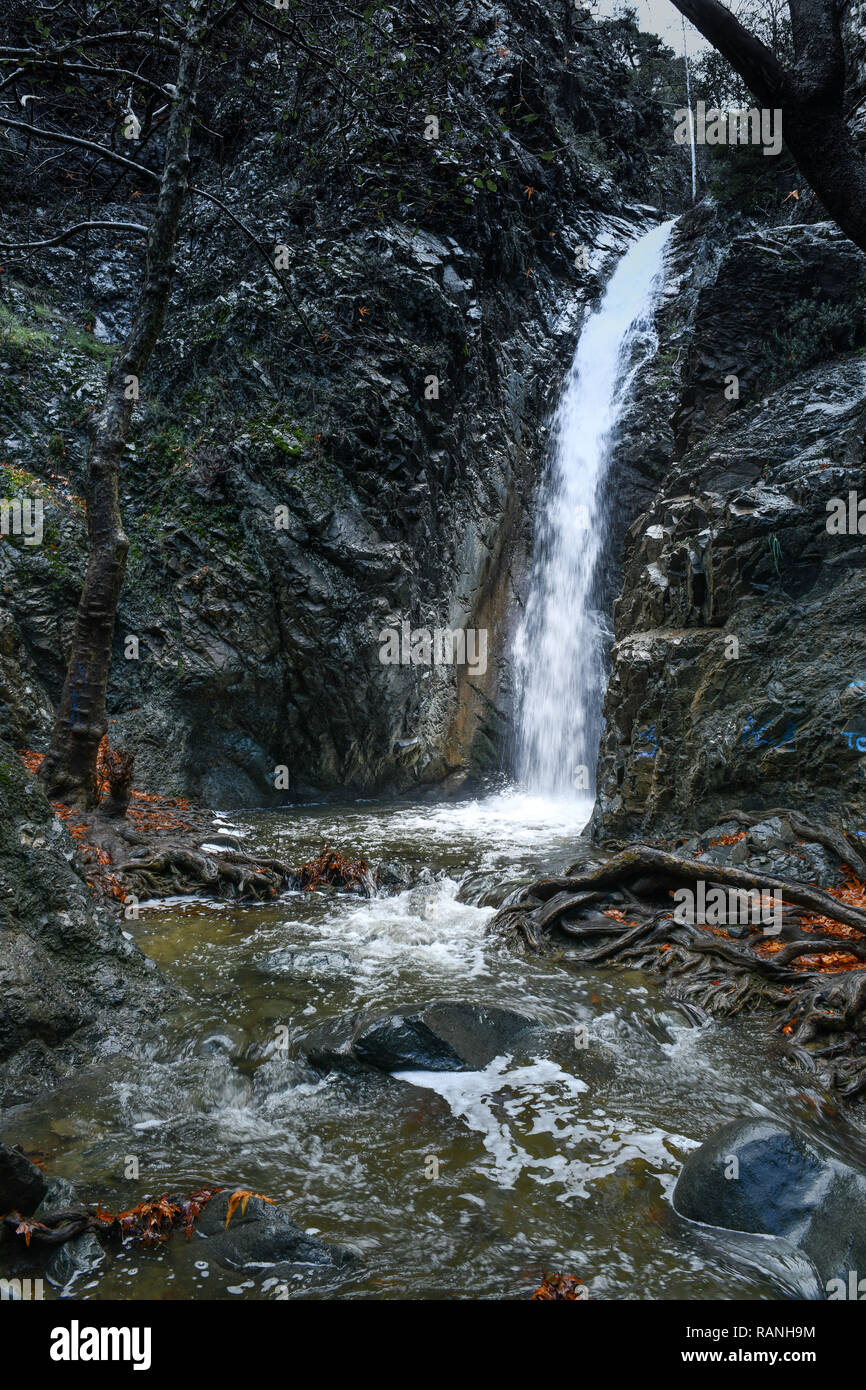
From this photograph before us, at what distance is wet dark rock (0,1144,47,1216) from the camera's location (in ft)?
8.69

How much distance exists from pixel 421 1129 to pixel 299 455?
12.4 meters

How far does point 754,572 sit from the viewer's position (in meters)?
8.98

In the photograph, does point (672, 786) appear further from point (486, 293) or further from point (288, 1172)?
point (486, 293)

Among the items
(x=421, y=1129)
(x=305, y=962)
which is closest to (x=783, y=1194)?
(x=421, y=1129)

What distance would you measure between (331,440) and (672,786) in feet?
30.3

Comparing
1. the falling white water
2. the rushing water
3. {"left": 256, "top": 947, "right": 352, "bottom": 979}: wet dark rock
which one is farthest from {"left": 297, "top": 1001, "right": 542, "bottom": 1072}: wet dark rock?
the falling white water

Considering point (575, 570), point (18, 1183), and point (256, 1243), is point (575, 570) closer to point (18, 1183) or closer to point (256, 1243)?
point (256, 1243)

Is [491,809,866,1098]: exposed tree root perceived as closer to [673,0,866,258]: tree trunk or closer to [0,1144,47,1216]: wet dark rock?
[0,1144,47,1216]: wet dark rock

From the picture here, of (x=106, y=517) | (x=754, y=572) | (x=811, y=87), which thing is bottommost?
(x=754, y=572)

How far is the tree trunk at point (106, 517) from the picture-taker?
328 inches

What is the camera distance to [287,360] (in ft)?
47.1

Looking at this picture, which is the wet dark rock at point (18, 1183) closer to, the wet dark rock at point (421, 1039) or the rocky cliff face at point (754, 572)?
the wet dark rock at point (421, 1039)

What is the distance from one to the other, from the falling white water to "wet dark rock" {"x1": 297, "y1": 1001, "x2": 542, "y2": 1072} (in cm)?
1122

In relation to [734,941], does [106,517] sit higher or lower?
higher
